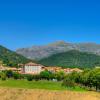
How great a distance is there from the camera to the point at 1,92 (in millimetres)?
106500

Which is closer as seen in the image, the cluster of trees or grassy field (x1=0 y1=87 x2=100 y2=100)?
grassy field (x1=0 y1=87 x2=100 y2=100)

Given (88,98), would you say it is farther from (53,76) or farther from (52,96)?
(53,76)

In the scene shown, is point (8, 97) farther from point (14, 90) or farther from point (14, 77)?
point (14, 77)

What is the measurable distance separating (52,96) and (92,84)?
Answer: 37.3 meters

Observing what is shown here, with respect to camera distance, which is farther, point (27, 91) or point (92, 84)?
point (92, 84)

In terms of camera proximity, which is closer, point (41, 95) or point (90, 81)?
point (41, 95)

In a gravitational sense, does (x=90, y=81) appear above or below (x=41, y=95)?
above

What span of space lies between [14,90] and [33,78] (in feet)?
249

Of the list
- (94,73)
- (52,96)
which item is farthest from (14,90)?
(94,73)

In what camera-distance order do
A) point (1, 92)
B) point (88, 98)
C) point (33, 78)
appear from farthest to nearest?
point (33, 78) → point (1, 92) → point (88, 98)

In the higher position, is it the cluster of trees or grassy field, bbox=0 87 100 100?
the cluster of trees

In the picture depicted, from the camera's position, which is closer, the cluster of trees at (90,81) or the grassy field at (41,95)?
the grassy field at (41,95)

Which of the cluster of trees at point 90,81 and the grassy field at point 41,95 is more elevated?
the cluster of trees at point 90,81

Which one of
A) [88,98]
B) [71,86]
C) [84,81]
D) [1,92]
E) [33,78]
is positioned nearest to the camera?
[88,98]
